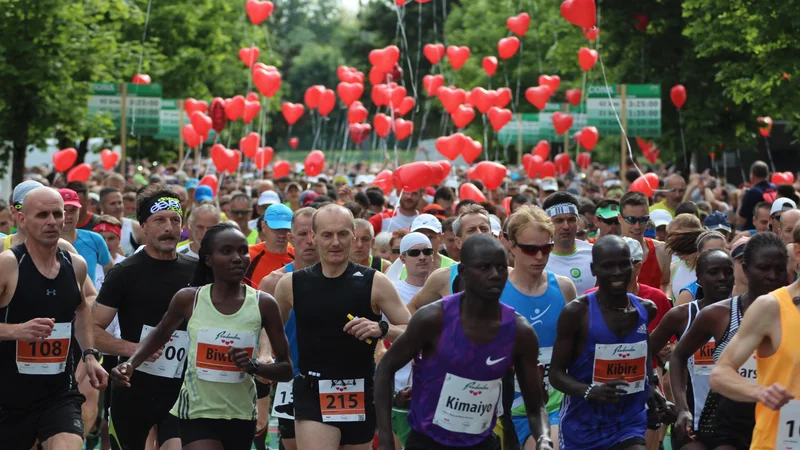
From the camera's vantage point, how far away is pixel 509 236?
24.2ft

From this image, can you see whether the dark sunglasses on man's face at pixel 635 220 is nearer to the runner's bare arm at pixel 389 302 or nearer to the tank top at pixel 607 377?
the runner's bare arm at pixel 389 302

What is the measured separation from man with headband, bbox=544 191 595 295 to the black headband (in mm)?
2484

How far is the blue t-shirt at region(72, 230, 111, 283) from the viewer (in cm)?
1008

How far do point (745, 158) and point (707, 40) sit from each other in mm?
21558

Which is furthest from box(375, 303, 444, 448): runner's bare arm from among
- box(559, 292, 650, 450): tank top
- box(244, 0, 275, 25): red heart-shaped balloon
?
box(244, 0, 275, 25): red heart-shaped balloon

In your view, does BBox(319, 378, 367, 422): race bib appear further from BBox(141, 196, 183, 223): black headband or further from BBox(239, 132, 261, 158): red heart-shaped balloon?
BBox(239, 132, 261, 158): red heart-shaped balloon

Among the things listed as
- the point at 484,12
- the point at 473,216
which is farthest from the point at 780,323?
the point at 484,12

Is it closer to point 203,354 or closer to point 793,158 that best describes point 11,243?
point 203,354

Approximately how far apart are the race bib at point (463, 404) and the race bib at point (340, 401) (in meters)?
1.32

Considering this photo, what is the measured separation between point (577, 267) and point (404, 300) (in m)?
1.16

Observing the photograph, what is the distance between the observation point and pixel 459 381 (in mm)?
5699

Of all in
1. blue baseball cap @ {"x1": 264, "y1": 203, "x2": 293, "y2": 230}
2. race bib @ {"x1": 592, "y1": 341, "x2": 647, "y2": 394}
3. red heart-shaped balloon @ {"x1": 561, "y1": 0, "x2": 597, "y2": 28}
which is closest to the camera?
race bib @ {"x1": 592, "y1": 341, "x2": 647, "y2": 394}

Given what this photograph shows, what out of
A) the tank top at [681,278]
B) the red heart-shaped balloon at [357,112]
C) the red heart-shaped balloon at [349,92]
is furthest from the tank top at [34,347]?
the red heart-shaped balloon at [357,112]

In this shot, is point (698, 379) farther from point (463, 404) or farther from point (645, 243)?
point (645, 243)
